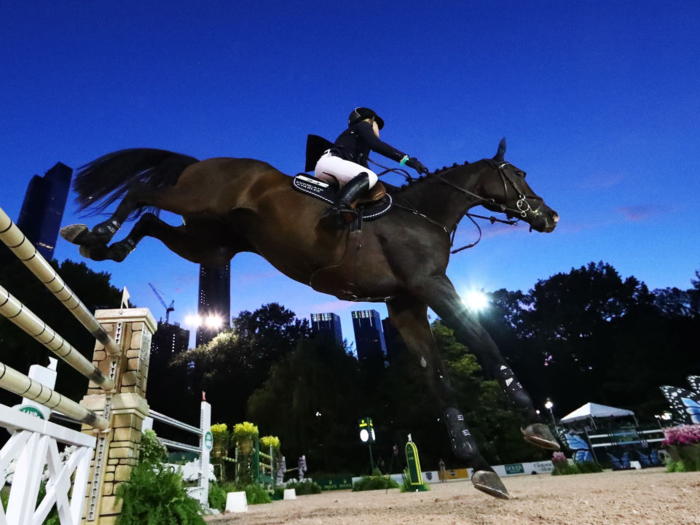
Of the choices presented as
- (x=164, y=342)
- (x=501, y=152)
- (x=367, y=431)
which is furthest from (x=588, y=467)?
(x=164, y=342)

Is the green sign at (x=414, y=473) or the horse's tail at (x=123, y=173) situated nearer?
the horse's tail at (x=123, y=173)

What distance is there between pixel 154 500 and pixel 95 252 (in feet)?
6.13

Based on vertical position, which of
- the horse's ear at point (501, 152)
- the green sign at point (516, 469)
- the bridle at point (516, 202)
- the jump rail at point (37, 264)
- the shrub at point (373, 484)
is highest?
the horse's ear at point (501, 152)

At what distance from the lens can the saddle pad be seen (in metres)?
3.28

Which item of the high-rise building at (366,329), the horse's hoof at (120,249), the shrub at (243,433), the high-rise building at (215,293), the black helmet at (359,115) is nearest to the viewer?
the horse's hoof at (120,249)

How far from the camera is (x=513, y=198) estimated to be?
3812 mm

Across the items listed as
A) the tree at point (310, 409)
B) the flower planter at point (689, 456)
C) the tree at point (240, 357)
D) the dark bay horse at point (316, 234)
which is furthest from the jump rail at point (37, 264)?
the tree at point (240, 357)

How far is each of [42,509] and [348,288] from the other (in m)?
2.14

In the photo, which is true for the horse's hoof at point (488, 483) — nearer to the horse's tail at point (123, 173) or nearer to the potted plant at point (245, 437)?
the horse's tail at point (123, 173)

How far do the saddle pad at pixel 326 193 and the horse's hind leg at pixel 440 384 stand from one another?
745 mm

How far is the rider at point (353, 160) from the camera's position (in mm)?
3027

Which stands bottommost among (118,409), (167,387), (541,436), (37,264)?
(541,436)

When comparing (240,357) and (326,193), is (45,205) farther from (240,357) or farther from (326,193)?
(326,193)

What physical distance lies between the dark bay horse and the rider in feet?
0.72
